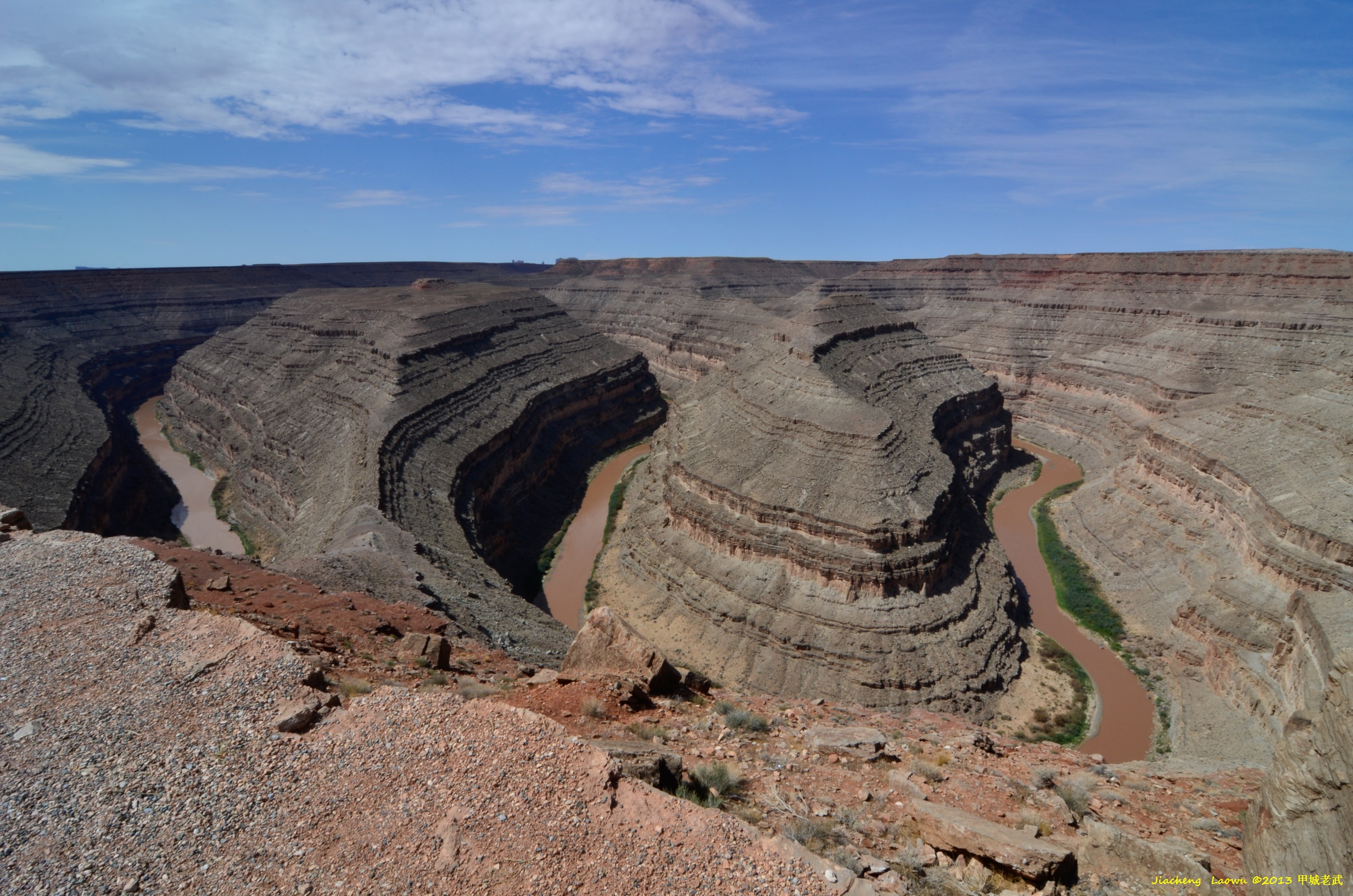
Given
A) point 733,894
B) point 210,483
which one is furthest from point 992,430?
point 210,483

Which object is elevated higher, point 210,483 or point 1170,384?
point 1170,384

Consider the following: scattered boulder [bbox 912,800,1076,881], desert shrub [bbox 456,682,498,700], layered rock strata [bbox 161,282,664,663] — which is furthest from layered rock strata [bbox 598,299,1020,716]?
scattered boulder [bbox 912,800,1076,881]

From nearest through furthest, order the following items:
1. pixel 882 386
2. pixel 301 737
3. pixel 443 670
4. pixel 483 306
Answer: pixel 301 737, pixel 443 670, pixel 882 386, pixel 483 306

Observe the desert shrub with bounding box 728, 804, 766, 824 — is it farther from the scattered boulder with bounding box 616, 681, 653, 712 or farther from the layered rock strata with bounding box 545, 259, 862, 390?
the layered rock strata with bounding box 545, 259, 862, 390

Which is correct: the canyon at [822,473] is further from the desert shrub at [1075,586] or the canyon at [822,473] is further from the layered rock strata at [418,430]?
the desert shrub at [1075,586]

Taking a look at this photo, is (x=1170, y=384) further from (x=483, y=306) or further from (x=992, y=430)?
(x=483, y=306)

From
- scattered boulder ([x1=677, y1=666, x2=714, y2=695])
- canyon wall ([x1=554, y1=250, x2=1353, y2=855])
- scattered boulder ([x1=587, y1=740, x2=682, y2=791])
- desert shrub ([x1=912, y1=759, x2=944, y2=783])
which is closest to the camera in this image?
scattered boulder ([x1=587, y1=740, x2=682, y2=791])
